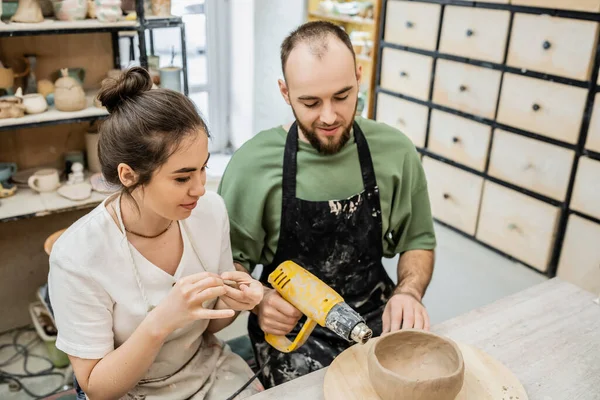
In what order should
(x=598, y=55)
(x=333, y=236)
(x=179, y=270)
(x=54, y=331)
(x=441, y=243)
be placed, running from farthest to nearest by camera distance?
(x=441, y=243), (x=54, y=331), (x=598, y=55), (x=333, y=236), (x=179, y=270)

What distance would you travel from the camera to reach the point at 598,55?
2.22 m

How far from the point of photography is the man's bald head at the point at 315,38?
1.45m

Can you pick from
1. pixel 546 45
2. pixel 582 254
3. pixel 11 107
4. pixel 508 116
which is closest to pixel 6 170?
pixel 11 107

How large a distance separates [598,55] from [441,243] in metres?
1.25

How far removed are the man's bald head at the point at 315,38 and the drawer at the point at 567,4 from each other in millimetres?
1269

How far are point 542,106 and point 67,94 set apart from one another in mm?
2038

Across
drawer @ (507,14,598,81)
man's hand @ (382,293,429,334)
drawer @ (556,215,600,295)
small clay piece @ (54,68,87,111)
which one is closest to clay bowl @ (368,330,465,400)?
man's hand @ (382,293,429,334)

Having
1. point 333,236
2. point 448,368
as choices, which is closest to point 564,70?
point 333,236

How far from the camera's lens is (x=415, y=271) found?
5.29ft

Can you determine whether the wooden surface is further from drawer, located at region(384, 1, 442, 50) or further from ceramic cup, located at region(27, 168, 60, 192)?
drawer, located at region(384, 1, 442, 50)

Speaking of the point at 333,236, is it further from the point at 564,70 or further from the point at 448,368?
the point at 564,70

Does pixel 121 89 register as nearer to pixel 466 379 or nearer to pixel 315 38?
pixel 315 38

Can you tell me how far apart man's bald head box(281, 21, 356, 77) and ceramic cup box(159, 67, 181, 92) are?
1.29m

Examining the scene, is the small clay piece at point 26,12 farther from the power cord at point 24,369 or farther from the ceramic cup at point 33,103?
the power cord at point 24,369
